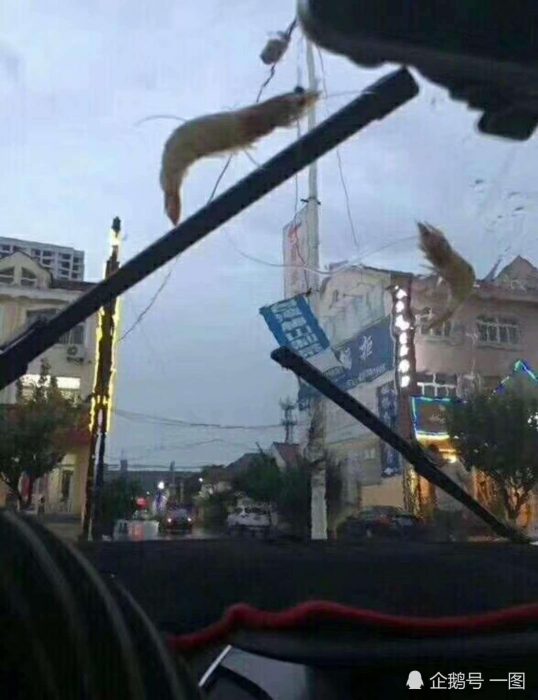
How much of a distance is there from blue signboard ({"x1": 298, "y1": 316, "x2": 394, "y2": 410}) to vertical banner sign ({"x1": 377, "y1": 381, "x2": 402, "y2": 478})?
0.04 meters

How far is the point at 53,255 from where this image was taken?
50.7 inches

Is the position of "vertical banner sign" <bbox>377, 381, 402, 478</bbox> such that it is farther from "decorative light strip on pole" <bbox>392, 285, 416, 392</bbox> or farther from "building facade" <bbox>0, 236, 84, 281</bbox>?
"building facade" <bbox>0, 236, 84, 281</bbox>

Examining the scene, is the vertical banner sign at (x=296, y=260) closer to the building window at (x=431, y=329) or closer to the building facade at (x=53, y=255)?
the building window at (x=431, y=329)

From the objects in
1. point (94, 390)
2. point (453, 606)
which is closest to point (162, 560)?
point (94, 390)

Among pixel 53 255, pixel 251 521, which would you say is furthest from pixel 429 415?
pixel 53 255

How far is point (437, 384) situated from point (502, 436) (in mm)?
186

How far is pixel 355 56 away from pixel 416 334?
0.70 m

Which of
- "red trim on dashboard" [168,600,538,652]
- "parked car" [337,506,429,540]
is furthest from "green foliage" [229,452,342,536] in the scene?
"red trim on dashboard" [168,600,538,652]

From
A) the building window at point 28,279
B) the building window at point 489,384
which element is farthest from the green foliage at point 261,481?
the building window at point 28,279

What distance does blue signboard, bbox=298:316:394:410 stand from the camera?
4.78 ft

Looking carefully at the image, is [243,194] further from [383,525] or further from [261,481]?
[383,525]

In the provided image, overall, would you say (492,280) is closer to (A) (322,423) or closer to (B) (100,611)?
(A) (322,423)

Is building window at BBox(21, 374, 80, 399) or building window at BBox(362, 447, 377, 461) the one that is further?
building window at BBox(362, 447, 377, 461)

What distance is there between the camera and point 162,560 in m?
1.13
